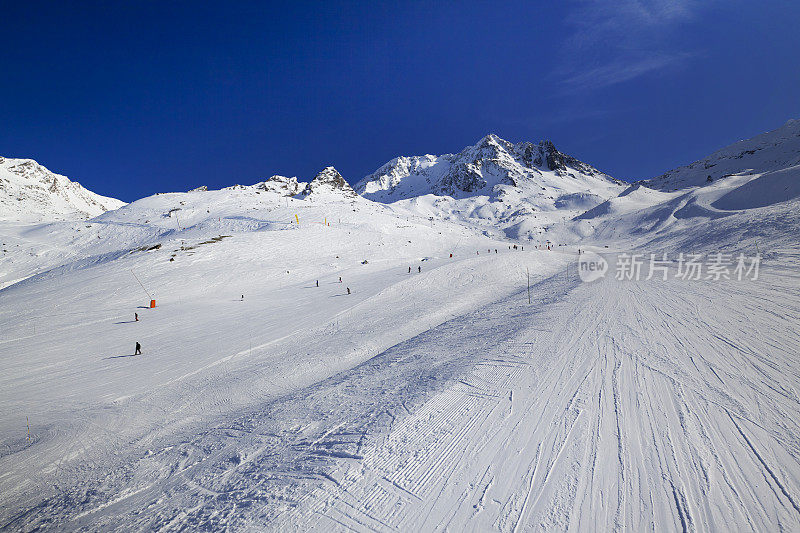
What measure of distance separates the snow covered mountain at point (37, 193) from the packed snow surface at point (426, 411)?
159 metres

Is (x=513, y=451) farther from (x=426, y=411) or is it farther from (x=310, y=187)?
(x=310, y=187)

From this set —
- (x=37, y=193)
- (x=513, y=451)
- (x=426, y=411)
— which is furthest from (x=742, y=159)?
(x=37, y=193)

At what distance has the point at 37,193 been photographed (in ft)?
496

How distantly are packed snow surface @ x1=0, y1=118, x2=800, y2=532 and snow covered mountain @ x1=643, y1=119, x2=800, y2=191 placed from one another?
106m

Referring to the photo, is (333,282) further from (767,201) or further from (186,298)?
(767,201)

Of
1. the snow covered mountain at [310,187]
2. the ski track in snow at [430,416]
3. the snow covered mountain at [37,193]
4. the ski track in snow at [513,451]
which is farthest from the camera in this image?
the snow covered mountain at [37,193]

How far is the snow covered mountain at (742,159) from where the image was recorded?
276ft

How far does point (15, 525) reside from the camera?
4.71m

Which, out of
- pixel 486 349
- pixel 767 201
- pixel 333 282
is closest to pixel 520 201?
pixel 767 201

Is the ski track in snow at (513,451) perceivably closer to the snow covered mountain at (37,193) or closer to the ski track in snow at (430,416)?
the ski track in snow at (430,416)

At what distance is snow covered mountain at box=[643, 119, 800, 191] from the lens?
276 ft

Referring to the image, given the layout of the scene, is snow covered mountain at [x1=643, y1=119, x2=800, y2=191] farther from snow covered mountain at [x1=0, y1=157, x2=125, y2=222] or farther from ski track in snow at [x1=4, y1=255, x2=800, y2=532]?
snow covered mountain at [x1=0, y1=157, x2=125, y2=222]

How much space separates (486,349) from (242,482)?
21.6 ft

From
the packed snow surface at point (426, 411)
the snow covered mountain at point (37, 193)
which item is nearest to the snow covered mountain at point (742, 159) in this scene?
the packed snow surface at point (426, 411)
